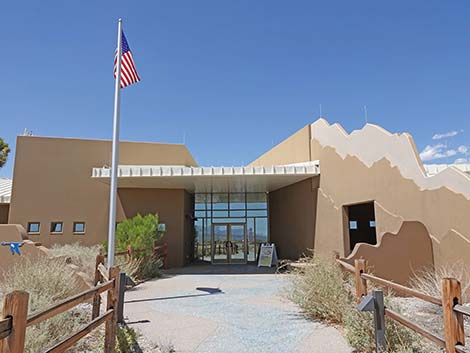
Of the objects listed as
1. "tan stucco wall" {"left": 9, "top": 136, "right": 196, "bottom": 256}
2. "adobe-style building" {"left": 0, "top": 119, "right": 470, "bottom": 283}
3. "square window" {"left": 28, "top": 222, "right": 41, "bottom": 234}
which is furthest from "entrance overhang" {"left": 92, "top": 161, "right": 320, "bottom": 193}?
"square window" {"left": 28, "top": 222, "right": 41, "bottom": 234}

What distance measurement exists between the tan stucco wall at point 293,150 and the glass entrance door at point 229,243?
13.7ft

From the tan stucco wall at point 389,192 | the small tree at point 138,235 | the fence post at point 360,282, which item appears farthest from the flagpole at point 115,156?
the tan stucco wall at point 389,192

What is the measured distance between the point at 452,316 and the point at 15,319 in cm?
357

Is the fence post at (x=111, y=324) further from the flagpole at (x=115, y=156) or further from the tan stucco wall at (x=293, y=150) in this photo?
the tan stucco wall at (x=293, y=150)

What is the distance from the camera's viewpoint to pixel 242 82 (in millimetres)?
14812

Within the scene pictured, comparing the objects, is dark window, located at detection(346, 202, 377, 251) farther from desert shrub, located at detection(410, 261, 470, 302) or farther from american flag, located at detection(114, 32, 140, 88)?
american flag, located at detection(114, 32, 140, 88)

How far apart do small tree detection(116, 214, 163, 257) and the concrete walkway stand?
5.18 feet

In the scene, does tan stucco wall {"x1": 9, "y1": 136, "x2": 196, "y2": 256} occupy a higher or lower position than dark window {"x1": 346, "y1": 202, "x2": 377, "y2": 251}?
higher

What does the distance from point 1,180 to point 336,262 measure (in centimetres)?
2394

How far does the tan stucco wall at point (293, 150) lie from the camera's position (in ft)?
47.5

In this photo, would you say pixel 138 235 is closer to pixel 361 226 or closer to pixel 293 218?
pixel 293 218

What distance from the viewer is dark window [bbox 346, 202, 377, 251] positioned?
53.2 feet

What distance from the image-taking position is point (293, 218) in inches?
623

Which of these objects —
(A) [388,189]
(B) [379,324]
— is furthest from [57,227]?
(B) [379,324]
